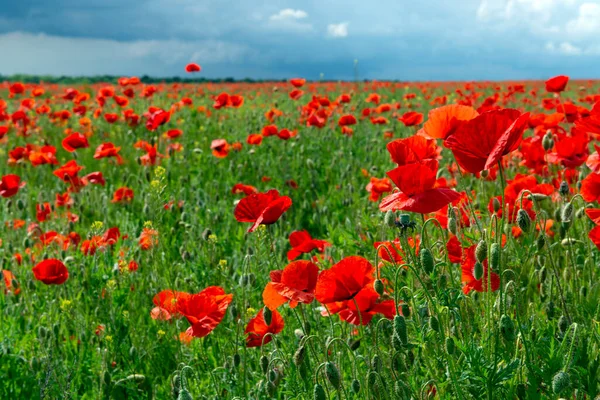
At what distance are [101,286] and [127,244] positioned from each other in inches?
36.6

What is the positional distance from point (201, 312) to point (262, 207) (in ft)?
1.22

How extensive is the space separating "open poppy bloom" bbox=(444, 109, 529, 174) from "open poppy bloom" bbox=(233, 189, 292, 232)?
61 centimetres

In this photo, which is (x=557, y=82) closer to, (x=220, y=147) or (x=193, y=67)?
(x=220, y=147)

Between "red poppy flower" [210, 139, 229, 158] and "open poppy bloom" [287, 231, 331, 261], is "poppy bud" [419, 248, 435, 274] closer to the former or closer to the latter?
"open poppy bloom" [287, 231, 331, 261]

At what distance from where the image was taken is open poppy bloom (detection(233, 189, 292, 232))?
1781mm

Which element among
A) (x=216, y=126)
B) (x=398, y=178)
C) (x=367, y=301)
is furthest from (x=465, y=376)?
(x=216, y=126)

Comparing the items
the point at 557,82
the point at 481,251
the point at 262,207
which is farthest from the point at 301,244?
the point at 557,82

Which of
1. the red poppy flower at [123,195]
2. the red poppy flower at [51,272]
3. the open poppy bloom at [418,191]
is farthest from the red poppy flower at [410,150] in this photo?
the red poppy flower at [123,195]

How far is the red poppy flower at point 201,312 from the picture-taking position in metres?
1.63

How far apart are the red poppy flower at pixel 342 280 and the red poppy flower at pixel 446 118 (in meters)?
0.43

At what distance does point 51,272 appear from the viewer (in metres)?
2.42

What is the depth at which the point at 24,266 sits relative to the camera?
337cm

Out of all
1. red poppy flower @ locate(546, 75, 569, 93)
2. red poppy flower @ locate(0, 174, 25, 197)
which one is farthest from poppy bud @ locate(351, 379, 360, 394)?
red poppy flower @ locate(0, 174, 25, 197)

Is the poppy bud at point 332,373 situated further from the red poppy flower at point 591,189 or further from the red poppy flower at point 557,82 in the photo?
the red poppy flower at point 557,82
